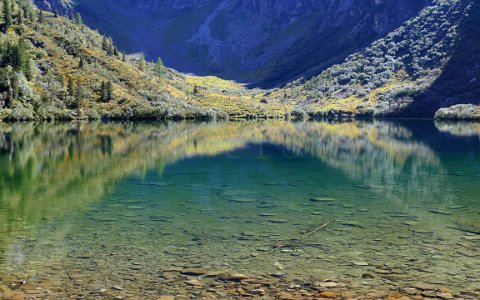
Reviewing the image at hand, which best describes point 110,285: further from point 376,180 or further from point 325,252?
point 376,180

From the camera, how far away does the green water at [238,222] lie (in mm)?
17500

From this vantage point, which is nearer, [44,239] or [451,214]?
[44,239]

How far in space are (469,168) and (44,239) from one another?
40.3 meters

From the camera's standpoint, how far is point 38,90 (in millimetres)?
149250

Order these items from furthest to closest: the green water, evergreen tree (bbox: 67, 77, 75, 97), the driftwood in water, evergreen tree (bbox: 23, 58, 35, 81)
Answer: evergreen tree (bbox: 67, 77, 75, 97) < evergreen tree (bbox: 23, 58, 35, 81) < the driftwood in water < the green water

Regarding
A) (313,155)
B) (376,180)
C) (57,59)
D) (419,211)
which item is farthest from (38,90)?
(419,211)

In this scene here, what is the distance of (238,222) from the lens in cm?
2475

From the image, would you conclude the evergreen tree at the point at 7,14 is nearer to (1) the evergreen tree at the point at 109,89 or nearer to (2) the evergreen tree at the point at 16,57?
A: (2) the evergreen tree at the point at 16,57

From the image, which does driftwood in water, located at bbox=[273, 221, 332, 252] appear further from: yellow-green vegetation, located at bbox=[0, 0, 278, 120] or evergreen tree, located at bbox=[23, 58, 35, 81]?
evergreen tree, located at bbox=[23, 58, 35, 81]

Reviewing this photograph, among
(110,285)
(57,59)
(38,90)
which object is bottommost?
(110,285)

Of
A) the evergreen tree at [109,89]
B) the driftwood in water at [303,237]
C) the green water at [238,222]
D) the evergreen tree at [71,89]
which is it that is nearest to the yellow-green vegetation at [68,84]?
the evergreen tree at [71,89]

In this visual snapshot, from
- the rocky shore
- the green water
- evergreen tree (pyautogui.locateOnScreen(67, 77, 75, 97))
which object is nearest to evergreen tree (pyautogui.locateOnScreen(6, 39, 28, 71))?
evergreen tree (pyautogui.locateOnScreen(67, 77, 75, 97))

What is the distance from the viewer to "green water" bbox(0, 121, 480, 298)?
17.5m

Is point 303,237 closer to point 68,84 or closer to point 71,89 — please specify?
point 71,89
